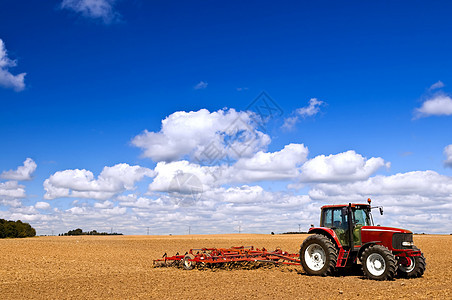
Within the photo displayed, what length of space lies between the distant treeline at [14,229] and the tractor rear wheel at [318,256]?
74.5 metres

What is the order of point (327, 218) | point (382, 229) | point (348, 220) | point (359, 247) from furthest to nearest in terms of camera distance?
point (327, 218), point (348, 220), point (359, 247), point (382, 229)

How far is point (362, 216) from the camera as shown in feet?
55.3

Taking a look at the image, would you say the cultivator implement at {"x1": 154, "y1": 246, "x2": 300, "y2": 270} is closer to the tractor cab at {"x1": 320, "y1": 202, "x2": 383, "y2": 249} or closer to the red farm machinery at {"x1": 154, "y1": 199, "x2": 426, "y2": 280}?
the red farm machinery at {"x1": 154, "y1": 199, "x2": 426, "y2": 280}

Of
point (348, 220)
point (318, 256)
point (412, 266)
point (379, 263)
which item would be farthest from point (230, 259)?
point (412, 266)

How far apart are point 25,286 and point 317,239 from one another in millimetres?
10970

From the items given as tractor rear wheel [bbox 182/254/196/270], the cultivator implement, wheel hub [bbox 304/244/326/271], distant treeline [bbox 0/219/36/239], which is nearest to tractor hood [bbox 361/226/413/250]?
wheel hub [bbox 304/244/326/271]

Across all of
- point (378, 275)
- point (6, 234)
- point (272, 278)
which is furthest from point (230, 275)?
point (6, 234)

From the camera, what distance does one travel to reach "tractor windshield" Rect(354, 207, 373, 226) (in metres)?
16.7

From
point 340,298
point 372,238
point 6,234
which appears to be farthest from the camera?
point 6,234

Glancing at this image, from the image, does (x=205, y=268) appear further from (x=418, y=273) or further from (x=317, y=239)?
(x=418, y=273)

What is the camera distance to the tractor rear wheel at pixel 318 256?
628 inches

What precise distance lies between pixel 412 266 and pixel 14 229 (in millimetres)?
79105

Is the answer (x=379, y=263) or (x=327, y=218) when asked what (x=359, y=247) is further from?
(x=327, y=218)

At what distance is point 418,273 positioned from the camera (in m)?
15.6
